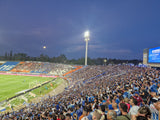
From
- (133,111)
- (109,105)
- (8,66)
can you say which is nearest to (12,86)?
(109,105)

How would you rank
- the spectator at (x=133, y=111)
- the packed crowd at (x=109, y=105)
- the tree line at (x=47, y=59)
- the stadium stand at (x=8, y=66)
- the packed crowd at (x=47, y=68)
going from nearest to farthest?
the spectator at (x=133, y=111), the packed crowd at (x=109, y=105), the packed crowd at (x=47, y=68), the stadium stand at (x=8, y=66), the tree line at (x=47, y=59)

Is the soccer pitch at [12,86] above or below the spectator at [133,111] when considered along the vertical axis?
below

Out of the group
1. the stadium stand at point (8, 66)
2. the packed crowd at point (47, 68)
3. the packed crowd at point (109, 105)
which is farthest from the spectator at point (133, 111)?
the stadium stand at point (8, 66)

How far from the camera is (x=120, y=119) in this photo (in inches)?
96.7

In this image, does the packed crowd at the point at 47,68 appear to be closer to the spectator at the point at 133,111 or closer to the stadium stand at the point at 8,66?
the stadium stand at the point at 8,66

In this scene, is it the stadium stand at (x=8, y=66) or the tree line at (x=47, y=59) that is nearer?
the stadium stand at (x=8, y=66)

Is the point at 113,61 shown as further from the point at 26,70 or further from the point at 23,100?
the point at 23,100

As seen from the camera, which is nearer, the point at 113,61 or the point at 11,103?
the point at 11,103

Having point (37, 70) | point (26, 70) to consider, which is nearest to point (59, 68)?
point (37, 70)

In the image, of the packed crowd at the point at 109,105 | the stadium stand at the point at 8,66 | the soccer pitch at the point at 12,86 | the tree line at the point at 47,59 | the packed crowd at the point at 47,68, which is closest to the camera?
the packed crowd at the point at 109,105

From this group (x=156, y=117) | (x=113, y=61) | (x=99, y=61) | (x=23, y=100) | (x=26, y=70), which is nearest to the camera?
(x=156, y=117)

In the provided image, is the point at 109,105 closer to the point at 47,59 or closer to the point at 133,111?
the point at 133,111

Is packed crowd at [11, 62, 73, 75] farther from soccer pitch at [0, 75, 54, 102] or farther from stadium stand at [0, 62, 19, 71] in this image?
soccer pitch at [0, 75, 54, 102]

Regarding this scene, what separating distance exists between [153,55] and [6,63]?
76666mm
